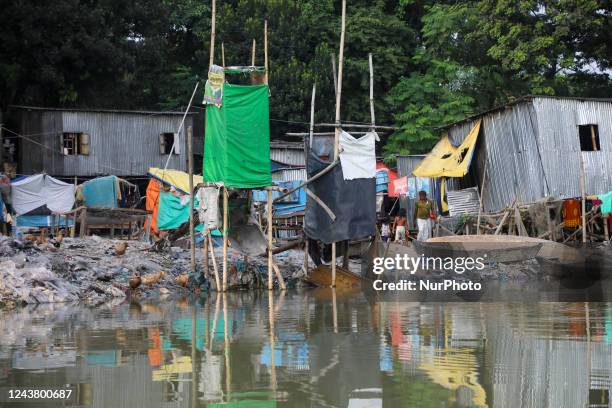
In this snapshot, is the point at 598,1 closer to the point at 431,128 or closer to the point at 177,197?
the point at 431,128

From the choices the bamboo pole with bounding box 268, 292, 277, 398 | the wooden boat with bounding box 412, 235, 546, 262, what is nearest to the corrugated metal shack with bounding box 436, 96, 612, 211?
the wooden boat with bounding box 412, 235, 546, 262

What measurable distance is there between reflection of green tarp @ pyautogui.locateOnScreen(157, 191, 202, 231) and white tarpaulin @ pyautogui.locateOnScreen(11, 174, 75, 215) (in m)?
4.95

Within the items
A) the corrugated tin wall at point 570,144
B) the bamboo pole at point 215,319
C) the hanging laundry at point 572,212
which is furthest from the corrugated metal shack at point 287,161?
the bamboo pole at point 215,319

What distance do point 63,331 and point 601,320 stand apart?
6.66 meters

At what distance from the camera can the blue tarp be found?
34.1 metres

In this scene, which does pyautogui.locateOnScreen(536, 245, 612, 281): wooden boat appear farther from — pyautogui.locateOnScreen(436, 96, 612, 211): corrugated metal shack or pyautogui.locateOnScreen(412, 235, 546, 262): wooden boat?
pyautogui.locateOnScreen(436, 96, 612, 211): corrugated metal shack

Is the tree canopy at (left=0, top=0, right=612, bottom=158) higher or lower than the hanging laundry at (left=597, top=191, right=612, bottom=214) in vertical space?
higher

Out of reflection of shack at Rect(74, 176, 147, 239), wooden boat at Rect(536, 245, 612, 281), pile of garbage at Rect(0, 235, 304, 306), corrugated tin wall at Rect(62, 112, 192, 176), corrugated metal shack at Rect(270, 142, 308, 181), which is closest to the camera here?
Result: pile of garbage at Rect(0, 235, 304, 306)

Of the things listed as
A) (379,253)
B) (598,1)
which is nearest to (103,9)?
(598,1)

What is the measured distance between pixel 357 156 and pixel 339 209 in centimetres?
114

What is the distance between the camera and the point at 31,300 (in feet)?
51.2

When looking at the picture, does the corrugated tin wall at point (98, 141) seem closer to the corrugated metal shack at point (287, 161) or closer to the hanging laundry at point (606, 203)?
the corrugated metal shack at point (287, 161)

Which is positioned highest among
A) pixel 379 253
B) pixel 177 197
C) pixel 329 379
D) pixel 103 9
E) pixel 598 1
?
pixel 103 9

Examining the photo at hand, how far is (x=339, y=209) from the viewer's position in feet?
61.0
